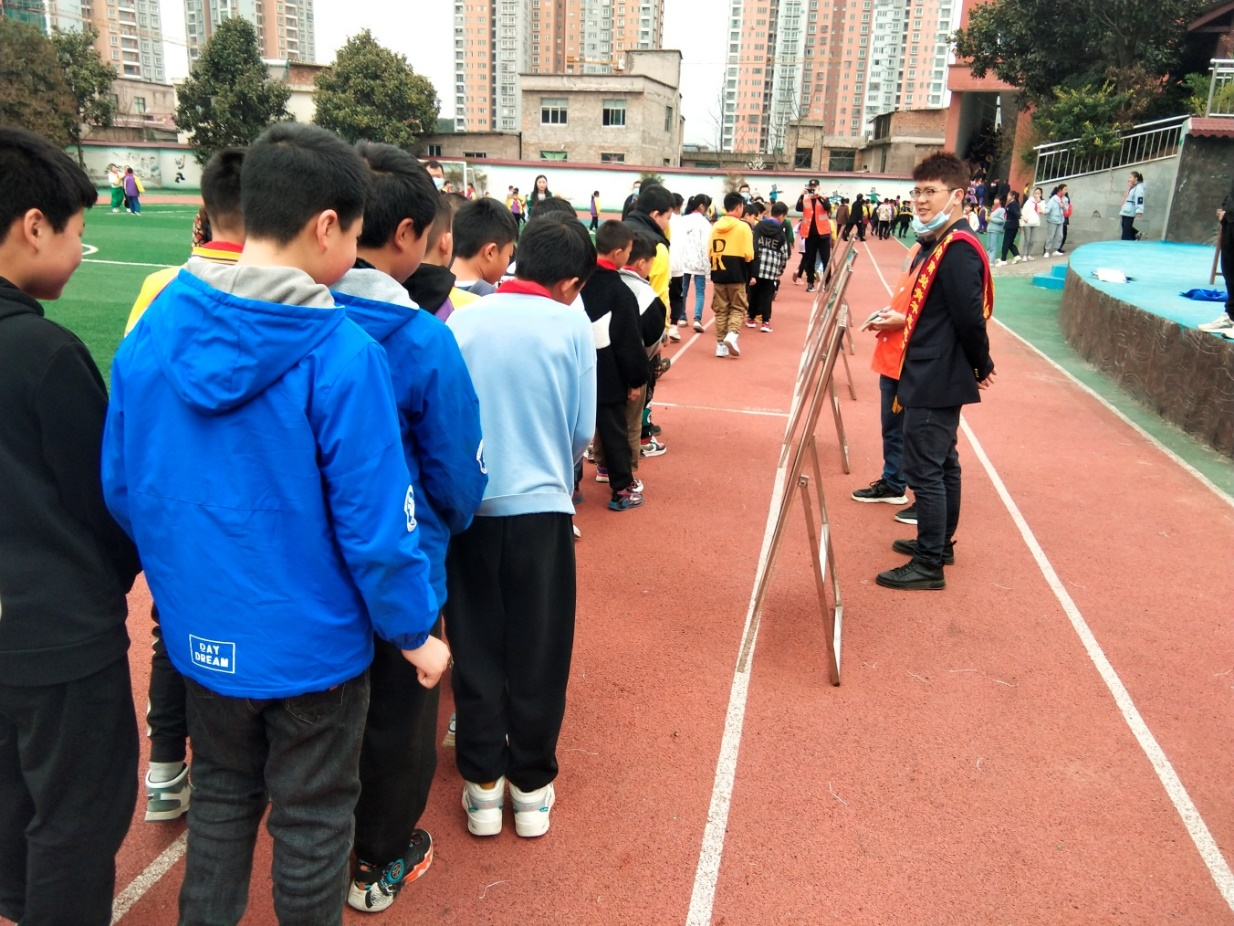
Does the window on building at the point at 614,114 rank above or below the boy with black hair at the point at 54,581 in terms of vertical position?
above

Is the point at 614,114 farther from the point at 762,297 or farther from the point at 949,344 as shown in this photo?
the point at 949,344

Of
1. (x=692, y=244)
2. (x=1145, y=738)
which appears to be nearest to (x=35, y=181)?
(x=1145, y=738)

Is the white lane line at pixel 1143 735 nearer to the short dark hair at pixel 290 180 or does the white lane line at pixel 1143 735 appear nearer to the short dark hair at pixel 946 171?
the short dark hair at pixel 946 171

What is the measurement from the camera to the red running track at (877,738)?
2623 mm

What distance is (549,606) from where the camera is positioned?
8.59ft

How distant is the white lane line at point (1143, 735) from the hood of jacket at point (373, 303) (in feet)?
9.59

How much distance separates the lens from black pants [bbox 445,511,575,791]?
2553 millimetres

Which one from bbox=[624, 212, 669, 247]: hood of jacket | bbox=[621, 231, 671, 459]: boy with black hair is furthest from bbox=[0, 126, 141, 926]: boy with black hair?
bbox=[624, 212, 669, 247]: hood of jacket

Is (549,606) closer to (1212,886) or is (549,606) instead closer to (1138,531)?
(1212,886)

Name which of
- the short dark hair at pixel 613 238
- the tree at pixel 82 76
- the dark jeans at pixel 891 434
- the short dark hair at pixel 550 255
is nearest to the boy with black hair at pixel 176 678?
the short dark hair at pixel 550 255

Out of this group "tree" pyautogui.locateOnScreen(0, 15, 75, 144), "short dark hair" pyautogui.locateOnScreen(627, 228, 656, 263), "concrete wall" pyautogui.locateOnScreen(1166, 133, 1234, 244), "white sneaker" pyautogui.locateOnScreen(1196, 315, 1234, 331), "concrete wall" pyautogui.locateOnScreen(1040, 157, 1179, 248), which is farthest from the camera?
"tree" pyautogui.locateOnScreen(0, 15, 75, 144)

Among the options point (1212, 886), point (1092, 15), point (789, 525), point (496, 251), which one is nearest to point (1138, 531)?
point (789, 525)

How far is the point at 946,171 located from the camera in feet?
14.3

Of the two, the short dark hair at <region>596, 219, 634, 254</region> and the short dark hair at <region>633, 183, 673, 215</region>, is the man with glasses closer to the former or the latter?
the short dark hair at <region>596, 219, 634, 254</region>
